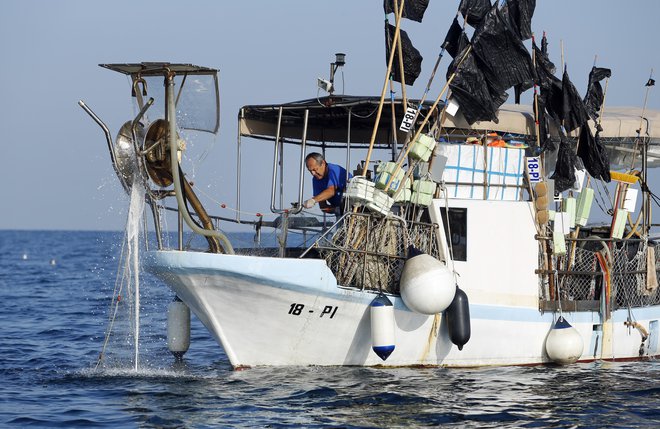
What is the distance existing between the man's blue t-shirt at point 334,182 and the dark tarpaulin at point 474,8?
127 inches

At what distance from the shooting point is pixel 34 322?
23906 mm

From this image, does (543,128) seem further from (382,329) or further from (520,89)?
(382,329)

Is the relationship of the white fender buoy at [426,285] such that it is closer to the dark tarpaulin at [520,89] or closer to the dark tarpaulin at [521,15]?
the dark tarpaulin at [521,15]

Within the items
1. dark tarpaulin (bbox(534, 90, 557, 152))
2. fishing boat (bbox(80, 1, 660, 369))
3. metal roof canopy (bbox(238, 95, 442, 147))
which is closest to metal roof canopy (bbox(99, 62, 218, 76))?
fishing boat (bbox(80, 1, 660, 369))

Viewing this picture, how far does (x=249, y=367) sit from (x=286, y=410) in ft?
6.87

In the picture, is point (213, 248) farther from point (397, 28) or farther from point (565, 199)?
point (565, 199)

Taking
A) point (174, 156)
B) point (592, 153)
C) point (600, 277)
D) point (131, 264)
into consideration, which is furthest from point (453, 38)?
point (131, 264)

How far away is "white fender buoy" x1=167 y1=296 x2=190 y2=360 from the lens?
51.2 feet

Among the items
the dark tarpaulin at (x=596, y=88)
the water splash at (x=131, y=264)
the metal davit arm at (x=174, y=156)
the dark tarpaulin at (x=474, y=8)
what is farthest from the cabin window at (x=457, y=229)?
the dark tarpaulin at (x=596, y=88)

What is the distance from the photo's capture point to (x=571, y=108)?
16.6 m

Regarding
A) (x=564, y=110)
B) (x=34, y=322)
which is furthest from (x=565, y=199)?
(x=34, y=322)

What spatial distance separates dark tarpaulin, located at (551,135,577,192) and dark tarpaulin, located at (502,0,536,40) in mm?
1852

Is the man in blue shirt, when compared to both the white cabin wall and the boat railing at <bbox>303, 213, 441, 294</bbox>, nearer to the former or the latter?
the boat railing at <bbox>303, 213, 441, 294</bbox>

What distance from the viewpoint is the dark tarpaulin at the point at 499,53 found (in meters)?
15.7
